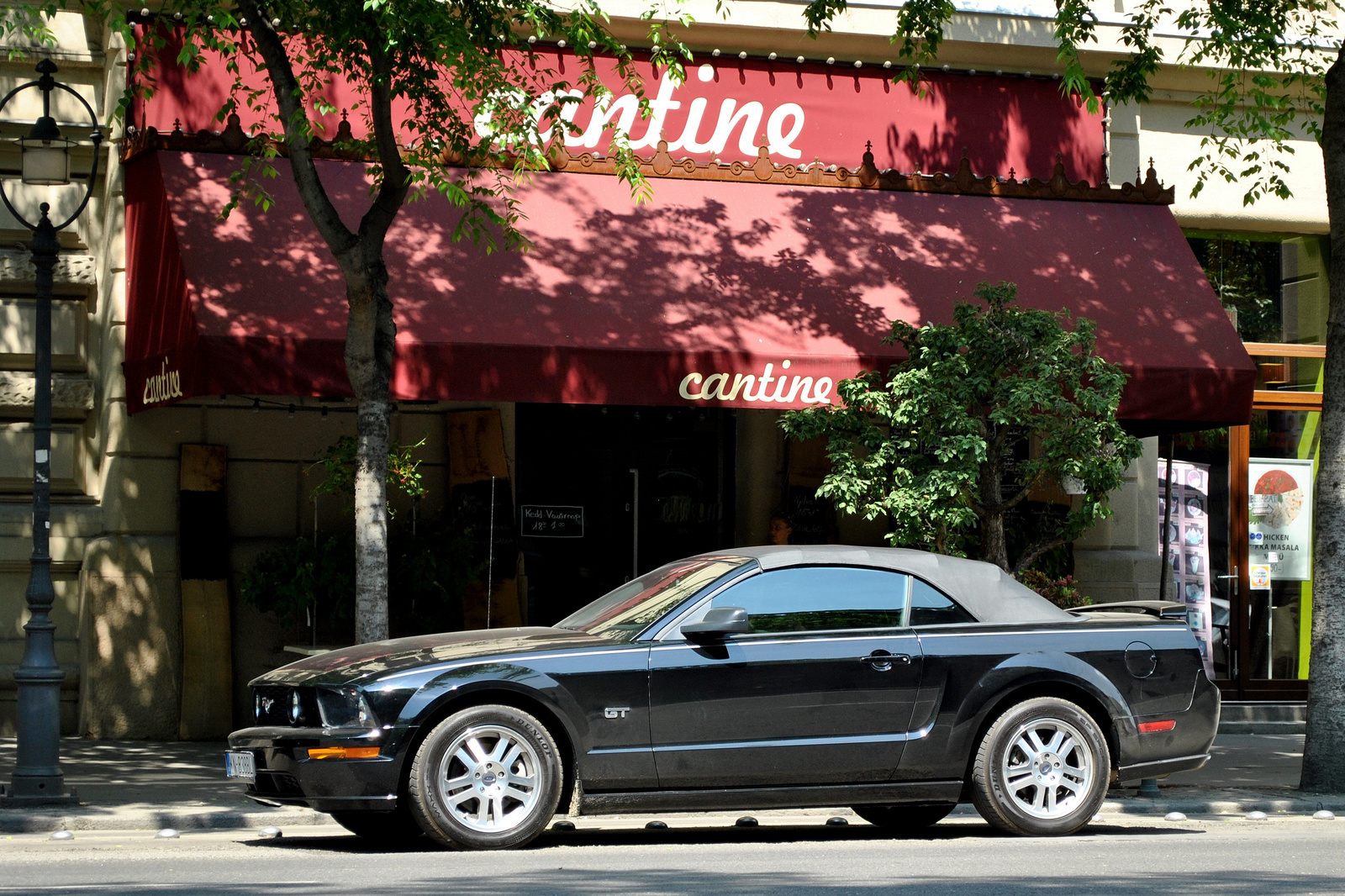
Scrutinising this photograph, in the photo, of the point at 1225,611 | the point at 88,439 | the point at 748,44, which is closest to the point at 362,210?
the point at 88,439

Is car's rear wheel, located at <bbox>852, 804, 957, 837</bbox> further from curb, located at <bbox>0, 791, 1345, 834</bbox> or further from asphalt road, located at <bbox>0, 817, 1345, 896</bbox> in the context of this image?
curb, located at <bbox>0, 791, 1345, 834</bbox>

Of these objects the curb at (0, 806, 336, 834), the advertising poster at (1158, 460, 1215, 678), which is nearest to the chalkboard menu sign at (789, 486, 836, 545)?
the advertising poster at (1158, 460, 1215, 678)

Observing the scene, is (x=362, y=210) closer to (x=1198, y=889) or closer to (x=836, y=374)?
(x=836, y=374)

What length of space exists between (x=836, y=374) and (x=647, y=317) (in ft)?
5.05

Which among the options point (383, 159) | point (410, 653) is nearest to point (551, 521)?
point (383, 159)

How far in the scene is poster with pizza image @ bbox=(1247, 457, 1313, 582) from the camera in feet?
53.2

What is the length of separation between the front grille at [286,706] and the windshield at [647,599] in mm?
1517

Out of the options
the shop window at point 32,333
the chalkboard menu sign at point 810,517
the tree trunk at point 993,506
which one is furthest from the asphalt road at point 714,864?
the chalkboard menu sign at point 810,517

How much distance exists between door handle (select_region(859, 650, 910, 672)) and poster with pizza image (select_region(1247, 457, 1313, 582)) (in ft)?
30.4

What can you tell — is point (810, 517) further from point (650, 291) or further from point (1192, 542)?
point (1192, 542)

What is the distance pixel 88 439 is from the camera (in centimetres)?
1364

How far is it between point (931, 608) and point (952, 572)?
10.9 inches

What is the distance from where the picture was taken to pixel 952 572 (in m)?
8.63

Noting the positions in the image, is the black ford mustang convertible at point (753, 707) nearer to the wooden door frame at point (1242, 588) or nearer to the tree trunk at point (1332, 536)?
the tree trunk at point (1332, 536)
